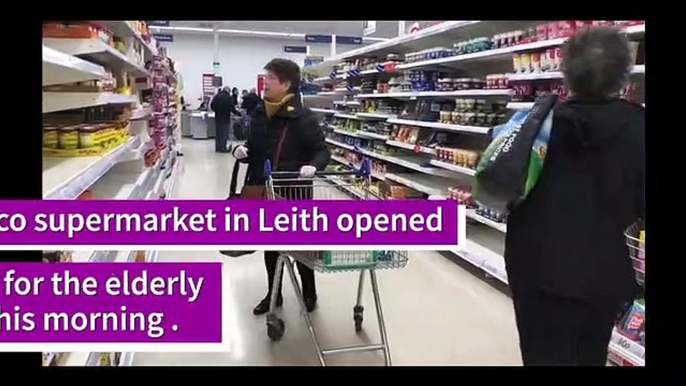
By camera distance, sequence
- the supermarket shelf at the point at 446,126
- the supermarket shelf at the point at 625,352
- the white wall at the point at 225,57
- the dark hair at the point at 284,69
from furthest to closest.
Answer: the white wall at the point at 225,57 < the supermarket shelf at the point at 446,126 < the dark hair at the point at 284,69 < the supermarket shelf at the point at 625,352

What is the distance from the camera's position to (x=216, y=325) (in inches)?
72.1

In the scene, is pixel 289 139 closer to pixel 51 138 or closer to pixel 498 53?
pixel 51 138

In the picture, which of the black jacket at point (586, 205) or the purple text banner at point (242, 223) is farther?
the purple text banner at point (242, 223)

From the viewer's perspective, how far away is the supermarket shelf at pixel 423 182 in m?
5.20

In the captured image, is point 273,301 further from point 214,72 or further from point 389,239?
point 214,72

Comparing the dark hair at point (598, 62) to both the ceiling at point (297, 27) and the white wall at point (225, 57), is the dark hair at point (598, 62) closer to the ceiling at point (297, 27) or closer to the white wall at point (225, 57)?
the ceiling at point (297, 27)

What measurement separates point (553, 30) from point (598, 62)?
1.90 m

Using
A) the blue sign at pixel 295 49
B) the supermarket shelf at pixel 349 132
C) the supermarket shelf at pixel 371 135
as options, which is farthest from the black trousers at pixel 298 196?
the blue sign at pixel 295 49

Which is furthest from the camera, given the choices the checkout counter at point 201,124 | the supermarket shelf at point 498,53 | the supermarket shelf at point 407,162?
the checkout counter at point 201,124

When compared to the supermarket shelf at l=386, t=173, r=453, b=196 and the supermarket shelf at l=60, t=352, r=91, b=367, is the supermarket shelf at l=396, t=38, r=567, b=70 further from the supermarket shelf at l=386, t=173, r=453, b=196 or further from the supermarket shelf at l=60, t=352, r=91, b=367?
the supermarket shelf at l=60, t=352, r=91, b=367

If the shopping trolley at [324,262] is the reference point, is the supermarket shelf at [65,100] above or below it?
above

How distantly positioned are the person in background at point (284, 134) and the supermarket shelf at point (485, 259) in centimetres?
130

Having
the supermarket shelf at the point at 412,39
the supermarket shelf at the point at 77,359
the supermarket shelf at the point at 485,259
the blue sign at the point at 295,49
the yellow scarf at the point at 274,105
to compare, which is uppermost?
the blue sign at the point at 295,49

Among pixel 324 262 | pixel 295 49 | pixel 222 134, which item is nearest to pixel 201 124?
pixel 295 49
